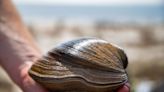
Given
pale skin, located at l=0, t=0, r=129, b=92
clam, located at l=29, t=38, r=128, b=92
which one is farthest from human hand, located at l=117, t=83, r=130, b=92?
pale skin, located at l=0, t=0, r=129, b=92

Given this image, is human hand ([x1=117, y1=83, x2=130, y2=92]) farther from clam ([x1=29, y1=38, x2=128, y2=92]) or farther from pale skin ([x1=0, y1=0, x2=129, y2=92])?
pale skin ([x1=0, y1=0, x2=129, y2=92])

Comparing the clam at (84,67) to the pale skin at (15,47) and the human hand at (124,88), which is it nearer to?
the human hand at (124,88)

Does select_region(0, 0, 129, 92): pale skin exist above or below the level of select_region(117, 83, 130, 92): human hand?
above

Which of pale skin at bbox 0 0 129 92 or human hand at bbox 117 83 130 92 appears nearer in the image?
human hand at bbox 117 83 130 92

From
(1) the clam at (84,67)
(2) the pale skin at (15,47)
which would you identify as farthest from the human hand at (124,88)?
(2) the pale skin at (15,47)

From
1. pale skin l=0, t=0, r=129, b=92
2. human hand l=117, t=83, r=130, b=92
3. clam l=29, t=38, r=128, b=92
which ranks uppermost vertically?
pale skin l=0, t=0, r=129, b=92

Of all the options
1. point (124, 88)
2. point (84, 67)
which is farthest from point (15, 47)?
point (124, 88)
